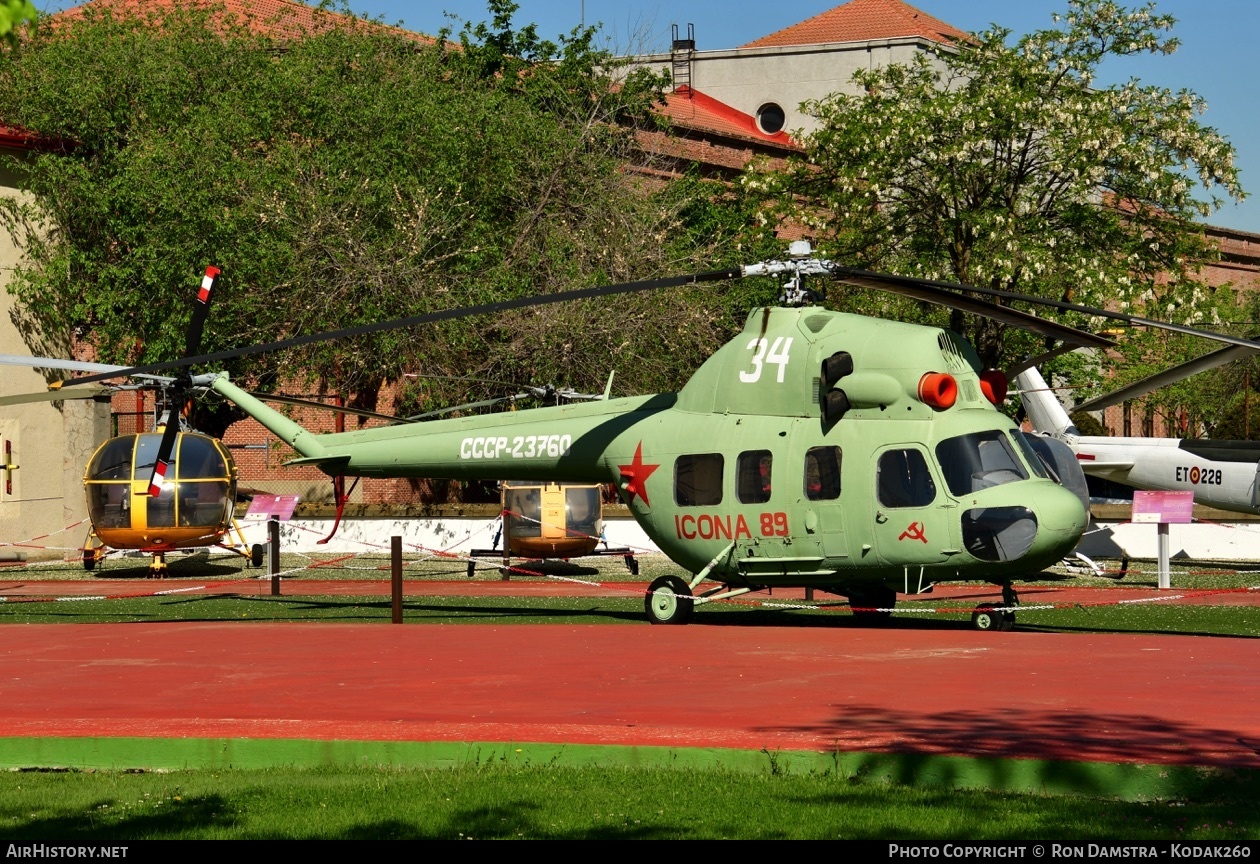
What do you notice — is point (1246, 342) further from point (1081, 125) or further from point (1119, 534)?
point (1081, 125)

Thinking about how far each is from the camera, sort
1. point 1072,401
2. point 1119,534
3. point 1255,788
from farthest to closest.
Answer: point 1072,401 < point 1119,534 < point 1255,788

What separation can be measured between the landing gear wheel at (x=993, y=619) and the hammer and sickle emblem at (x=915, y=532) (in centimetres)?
134

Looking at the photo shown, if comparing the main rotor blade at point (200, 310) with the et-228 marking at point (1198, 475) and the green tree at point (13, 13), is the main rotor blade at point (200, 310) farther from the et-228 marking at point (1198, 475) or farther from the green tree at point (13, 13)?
the et-228 marking at point (1198, 475)

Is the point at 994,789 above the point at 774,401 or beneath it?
beneath

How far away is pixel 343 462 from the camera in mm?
21047

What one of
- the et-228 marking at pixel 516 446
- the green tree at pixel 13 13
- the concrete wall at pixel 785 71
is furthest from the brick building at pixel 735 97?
the green tree at pixel 13 13

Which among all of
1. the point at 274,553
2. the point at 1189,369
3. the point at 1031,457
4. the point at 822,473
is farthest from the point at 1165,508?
the point at 274,553

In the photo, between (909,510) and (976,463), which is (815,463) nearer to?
(909,510)

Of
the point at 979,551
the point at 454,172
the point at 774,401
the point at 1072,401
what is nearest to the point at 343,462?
the point at 774,401

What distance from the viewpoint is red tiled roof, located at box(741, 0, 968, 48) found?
75812 millimetres

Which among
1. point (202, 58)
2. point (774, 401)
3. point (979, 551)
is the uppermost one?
point (202, 58)

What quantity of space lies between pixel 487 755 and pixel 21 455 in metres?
32.0

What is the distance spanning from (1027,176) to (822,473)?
84.1ft

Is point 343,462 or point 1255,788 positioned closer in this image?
point 1255,788
